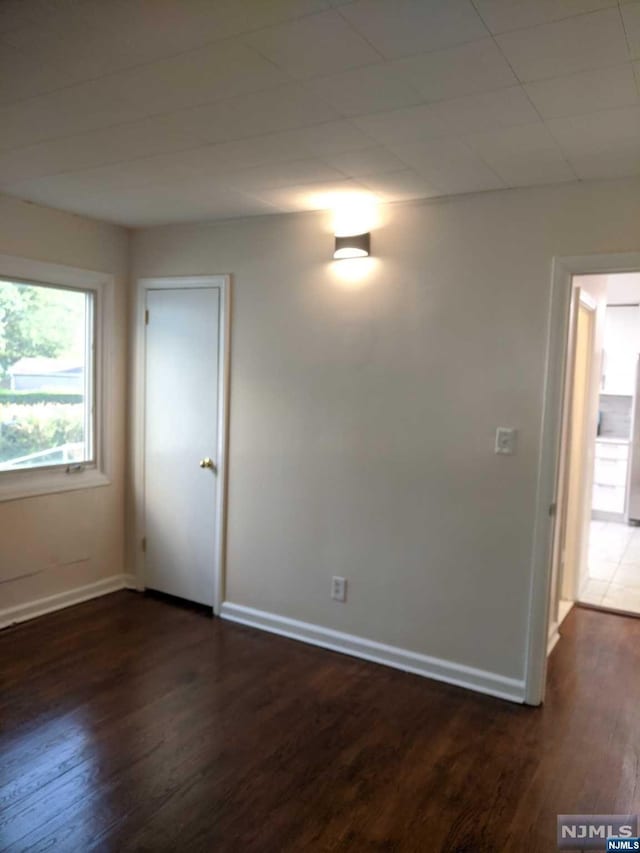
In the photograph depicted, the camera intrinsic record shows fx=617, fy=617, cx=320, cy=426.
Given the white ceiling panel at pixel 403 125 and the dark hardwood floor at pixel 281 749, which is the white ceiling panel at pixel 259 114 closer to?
the white ceiling panel at pixel 403 125

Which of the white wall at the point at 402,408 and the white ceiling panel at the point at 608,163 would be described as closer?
the white ceiling panel at the point at 608,163

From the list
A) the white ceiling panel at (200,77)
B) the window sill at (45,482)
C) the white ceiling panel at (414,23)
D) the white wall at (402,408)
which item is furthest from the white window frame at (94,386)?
the white ceiling panel at (414,23)

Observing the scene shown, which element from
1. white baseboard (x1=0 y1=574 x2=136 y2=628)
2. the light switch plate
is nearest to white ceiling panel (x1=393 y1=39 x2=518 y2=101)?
the light switch plate

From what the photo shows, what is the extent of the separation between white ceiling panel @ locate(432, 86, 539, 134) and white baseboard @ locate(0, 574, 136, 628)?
3.34 meters

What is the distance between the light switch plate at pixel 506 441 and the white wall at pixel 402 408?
35 mm

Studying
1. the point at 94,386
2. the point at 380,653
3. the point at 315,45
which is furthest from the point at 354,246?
the point at 380,653

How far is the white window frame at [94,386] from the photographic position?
3473 mm

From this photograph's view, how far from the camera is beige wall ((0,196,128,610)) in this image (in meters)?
3.47

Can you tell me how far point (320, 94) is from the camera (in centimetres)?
188

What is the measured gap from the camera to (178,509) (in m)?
3.97

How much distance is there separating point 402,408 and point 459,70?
168 centimetres

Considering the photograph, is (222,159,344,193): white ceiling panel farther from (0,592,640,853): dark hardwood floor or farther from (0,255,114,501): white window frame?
(0,592,640,853): dark hardwood floor

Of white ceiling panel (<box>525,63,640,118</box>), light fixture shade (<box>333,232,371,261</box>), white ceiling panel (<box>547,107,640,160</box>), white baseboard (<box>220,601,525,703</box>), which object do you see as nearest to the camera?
white ceiling panel (<box>525,63,640,118</box>)

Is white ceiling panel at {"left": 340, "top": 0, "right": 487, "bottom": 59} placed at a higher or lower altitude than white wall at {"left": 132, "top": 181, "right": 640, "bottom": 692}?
higher
